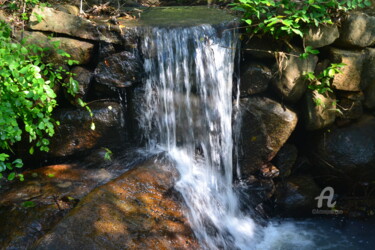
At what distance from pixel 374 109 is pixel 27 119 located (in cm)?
452

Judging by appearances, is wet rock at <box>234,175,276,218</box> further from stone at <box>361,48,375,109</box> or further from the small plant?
stone at <box>361,48,375,109</box>

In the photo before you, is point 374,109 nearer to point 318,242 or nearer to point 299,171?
point 299,171

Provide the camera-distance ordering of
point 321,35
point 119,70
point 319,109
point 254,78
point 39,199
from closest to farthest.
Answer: point 39,199, point 119,70, point 321,35, point 254,78, point 319,109

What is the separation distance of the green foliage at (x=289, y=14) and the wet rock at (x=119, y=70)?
1.47m

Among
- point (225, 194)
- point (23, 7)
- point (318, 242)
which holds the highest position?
point (23, 7)

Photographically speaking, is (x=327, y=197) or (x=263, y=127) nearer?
(x=263, y=127)

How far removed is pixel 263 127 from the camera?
461 centimetres

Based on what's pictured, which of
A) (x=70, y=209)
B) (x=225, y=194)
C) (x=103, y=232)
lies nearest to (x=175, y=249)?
(x=103, y=232)

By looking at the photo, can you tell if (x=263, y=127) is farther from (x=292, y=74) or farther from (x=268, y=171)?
(x=292, y=74)

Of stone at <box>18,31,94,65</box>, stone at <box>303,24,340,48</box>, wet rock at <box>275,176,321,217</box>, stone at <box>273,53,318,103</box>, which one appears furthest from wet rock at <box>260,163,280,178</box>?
stone at <box>18,31,94,65</box>

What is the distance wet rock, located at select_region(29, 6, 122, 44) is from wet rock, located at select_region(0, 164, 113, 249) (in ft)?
5.29

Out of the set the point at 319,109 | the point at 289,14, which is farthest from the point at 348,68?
the point at 289,14

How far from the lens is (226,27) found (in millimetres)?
4523

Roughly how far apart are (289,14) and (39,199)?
3573mm
